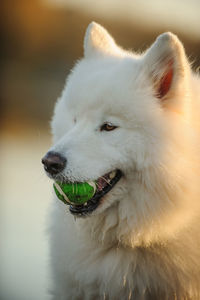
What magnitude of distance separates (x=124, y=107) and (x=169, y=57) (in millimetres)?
490

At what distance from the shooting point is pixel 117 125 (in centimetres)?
405

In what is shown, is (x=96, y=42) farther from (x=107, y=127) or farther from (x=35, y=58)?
(x=35, y=58)

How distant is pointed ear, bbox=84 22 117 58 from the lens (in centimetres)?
491

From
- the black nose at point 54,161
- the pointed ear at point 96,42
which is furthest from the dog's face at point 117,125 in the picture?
the pointed ear at point 96,42

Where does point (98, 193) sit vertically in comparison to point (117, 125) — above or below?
below

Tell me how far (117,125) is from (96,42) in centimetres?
124

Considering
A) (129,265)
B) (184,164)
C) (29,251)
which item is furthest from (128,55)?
(29,251)

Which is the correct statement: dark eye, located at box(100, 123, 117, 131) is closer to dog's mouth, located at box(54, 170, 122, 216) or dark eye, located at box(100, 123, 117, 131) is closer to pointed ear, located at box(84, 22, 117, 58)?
dog's mouth, located at box(54, 170, 122, 216)

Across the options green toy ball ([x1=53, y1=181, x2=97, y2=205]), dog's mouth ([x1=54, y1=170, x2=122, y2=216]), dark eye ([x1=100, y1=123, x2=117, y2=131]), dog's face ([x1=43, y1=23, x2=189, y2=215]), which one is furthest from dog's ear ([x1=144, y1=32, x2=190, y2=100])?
green toy ball ([x1=53, y1=181, x2=97, y2=205])

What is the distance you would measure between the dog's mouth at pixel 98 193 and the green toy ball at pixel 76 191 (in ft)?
0.10

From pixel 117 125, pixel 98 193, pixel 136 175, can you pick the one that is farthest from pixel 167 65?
pixel 98 193

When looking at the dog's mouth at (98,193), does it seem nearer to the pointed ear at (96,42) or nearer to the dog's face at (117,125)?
the dog's face at (117,125)

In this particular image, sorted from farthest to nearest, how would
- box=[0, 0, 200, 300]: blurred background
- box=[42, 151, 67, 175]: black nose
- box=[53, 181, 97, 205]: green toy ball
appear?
box=[0, 0, 200, 300]: blurred background, box=[53, 181, 97, 205]: green toy ball, box=[42, 151, 67, 175]: black nose

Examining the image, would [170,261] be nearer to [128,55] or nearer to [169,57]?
[169,57]
